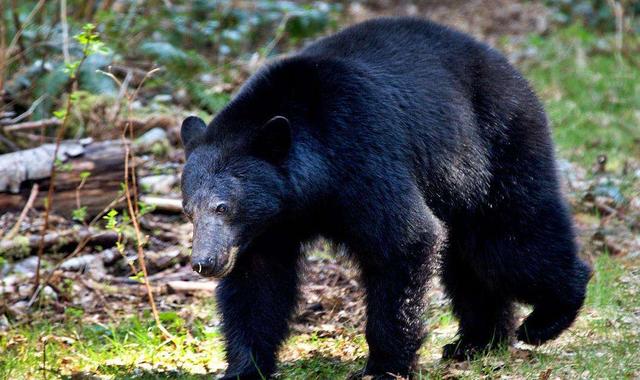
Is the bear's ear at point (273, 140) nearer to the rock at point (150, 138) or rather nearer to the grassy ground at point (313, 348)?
the grassy ground at point (313, 348)

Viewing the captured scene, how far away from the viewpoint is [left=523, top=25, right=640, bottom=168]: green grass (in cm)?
1087

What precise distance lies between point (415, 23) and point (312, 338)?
224cm

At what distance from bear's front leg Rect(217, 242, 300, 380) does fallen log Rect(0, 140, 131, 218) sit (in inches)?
107

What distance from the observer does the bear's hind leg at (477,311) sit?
247 inches

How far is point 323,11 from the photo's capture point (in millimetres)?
15141

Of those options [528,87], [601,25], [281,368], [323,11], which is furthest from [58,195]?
[601,25]

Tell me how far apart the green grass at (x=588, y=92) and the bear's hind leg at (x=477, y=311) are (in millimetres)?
4180

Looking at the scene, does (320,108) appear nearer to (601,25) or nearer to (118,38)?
(118,38)

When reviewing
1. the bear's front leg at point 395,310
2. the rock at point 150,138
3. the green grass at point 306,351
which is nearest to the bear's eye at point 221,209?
the bear's front leg at point 395,310

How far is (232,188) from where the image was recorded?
5129mm

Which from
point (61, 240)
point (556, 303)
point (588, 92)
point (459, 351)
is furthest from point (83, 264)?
point (588, 92)

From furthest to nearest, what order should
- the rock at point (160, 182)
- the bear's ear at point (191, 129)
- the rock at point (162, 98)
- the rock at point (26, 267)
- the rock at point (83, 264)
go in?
the rock at point (162, 98) < the rock at point (160, 182) < the rock at point (83, 264) < the rock at point (26, 267) < the bear's ear at point (191, 129)

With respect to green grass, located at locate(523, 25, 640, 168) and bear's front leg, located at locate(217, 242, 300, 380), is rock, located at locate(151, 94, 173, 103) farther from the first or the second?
bear's front leg, located at locate(217, 242, 300, 380)

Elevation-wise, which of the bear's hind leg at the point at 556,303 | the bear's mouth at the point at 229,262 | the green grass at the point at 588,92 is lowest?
the green grass at the point at 588,92
